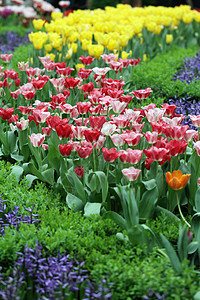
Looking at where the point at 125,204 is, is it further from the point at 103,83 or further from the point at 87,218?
the point at 103,83

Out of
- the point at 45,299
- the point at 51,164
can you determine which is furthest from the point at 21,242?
the point at 51,164

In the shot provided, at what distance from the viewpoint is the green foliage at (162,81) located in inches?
215

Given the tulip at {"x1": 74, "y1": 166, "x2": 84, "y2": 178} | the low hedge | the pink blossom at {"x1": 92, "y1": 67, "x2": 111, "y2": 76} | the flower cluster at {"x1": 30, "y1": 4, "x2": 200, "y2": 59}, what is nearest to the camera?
the low hedge

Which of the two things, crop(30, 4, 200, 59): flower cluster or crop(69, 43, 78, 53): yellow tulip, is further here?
crop(69, 43, 78, 53): yellow tulip

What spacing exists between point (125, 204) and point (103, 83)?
2029 mm

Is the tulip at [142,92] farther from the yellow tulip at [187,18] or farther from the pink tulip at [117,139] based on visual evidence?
the yellow tulip at [187,18]

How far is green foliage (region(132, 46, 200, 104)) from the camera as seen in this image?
5.47 metres

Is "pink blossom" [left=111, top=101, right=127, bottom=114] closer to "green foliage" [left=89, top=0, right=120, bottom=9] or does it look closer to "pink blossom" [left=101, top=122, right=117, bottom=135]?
"pink blossom" [left=101, top=122, right=117, bottom=135]

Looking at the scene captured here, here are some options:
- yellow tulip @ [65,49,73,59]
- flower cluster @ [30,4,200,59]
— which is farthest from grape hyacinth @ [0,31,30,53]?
yellow tulip @ [65,49,73,59]

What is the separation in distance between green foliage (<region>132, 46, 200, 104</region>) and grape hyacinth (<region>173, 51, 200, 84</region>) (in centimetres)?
8

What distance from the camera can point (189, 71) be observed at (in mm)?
6352

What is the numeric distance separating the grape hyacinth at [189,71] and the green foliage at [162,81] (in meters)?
0.08

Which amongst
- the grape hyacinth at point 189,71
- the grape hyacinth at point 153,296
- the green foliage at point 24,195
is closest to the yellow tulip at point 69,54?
the grape hyacinth at point 189,71

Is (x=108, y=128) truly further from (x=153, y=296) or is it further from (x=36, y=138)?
(x=153, y=296)
